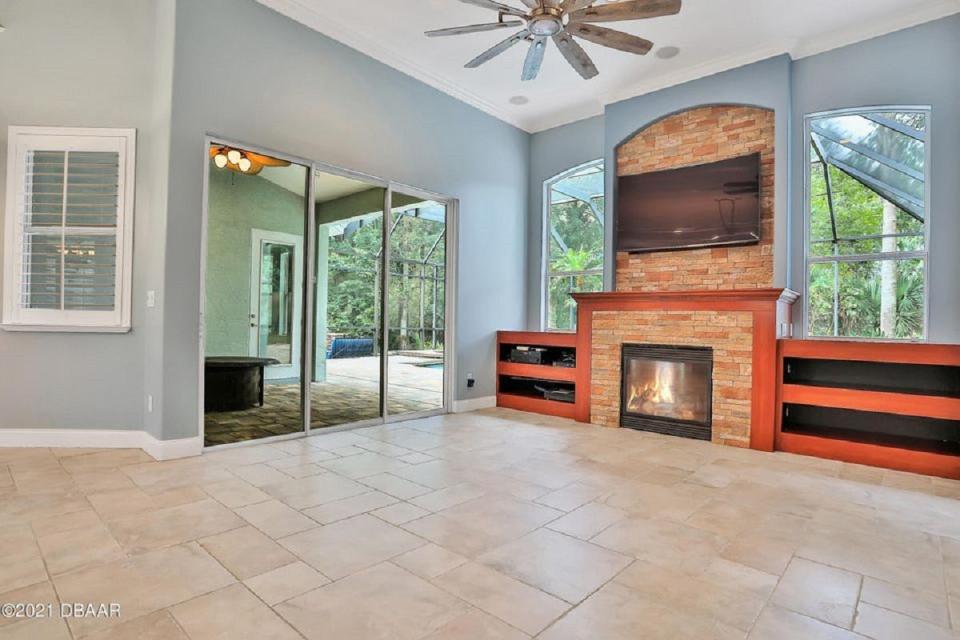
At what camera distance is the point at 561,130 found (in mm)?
6297

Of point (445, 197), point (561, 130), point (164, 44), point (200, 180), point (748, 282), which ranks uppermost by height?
point (561, 130)

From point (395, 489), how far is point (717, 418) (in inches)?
116

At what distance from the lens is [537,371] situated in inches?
224

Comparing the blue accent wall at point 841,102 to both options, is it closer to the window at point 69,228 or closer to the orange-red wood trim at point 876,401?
the orange-red wood trim at point 876,401

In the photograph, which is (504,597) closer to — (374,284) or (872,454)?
(872,454)

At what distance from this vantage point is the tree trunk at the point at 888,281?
416 cm

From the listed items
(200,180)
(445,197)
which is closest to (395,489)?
(200,180)

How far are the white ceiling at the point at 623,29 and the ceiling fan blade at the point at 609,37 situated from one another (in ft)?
2.83

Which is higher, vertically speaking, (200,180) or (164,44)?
(164,44)

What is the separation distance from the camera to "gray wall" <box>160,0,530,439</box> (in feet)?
11.7

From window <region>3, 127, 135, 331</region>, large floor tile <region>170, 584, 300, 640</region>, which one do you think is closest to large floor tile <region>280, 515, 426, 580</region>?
large floor tile <region>170, 584, 300, 640</region>

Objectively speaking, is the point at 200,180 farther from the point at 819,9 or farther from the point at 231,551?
the point at 819,9

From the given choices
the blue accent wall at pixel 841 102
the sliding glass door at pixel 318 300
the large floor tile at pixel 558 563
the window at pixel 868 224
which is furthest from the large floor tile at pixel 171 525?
the window at pixel 868 224

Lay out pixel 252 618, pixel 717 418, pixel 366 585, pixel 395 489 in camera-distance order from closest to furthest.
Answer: pixel 252 618, pixel 366 585, pixel 395 489, pixel 717 418
